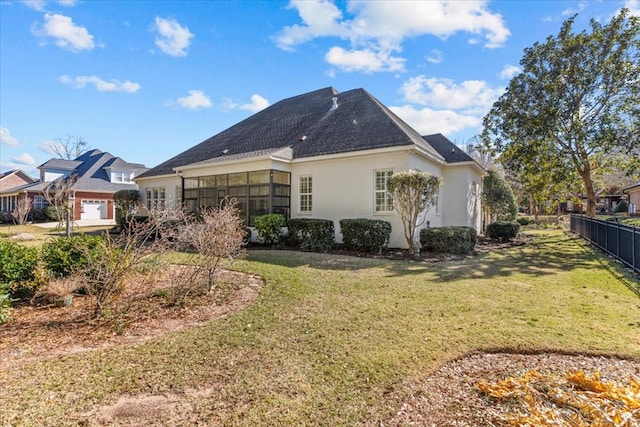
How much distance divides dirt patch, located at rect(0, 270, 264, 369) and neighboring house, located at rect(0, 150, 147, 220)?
2844 cm

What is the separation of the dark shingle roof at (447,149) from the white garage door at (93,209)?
98.2ft

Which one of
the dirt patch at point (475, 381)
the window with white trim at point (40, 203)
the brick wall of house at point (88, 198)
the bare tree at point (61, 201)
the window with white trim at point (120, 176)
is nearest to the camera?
the dirt patch at point (475, 381)

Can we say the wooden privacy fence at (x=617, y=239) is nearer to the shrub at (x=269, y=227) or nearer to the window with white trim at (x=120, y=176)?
the shrub at (x=269, y=227)

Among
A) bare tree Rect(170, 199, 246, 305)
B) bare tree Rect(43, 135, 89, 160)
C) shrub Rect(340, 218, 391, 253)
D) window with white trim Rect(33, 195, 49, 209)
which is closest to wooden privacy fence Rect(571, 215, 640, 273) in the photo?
shrub Rect(340, 218, 391, 253)

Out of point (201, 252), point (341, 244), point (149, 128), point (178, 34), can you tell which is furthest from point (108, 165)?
point (201, 252)

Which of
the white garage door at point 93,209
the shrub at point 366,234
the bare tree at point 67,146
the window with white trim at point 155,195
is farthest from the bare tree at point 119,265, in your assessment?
the bare tree at point 67,146

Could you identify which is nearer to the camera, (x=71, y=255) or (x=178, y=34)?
(x=71, y=255)

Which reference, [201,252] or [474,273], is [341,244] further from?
[201,252]

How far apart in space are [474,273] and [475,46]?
34.2 ft

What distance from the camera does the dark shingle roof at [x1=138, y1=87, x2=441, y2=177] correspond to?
1309 centimetres

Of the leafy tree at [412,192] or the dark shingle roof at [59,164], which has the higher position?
the dark shingle roof at [59,164]

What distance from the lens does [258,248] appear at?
504 inches

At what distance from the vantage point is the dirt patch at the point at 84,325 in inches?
153

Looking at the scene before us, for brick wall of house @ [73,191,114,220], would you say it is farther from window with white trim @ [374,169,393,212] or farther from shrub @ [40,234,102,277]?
window with white trim @ [374,169,393,212]
